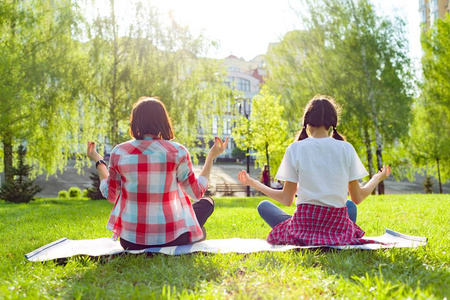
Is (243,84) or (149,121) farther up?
(243,84)

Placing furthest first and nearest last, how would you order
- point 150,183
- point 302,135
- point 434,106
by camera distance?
point 434,106 → point 302,135 → point 150,183

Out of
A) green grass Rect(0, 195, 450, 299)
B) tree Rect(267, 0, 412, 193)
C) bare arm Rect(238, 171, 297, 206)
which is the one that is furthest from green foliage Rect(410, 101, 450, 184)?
bare arm Rect(238, 171, 297, 206)

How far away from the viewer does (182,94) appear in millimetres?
16609

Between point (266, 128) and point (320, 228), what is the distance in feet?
60.3

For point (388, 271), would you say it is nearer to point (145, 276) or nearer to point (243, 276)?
point (243, 276)

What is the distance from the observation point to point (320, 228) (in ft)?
11.9

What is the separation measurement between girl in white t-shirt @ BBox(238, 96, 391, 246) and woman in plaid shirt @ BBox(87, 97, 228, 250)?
572mm

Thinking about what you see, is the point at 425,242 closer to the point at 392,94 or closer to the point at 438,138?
the point at 392,94

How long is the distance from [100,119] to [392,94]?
12976mm

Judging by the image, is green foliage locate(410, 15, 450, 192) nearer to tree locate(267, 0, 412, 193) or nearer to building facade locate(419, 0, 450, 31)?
tree locate(267, 0, 412, 193)

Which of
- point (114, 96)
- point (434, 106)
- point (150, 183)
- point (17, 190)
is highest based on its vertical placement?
point (114, 96)

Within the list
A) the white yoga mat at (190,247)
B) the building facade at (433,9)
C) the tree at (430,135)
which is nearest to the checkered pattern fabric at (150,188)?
the white yoga mat at (190,247)

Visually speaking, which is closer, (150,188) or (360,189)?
(150,188)

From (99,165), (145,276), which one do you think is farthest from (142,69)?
(145,276)
